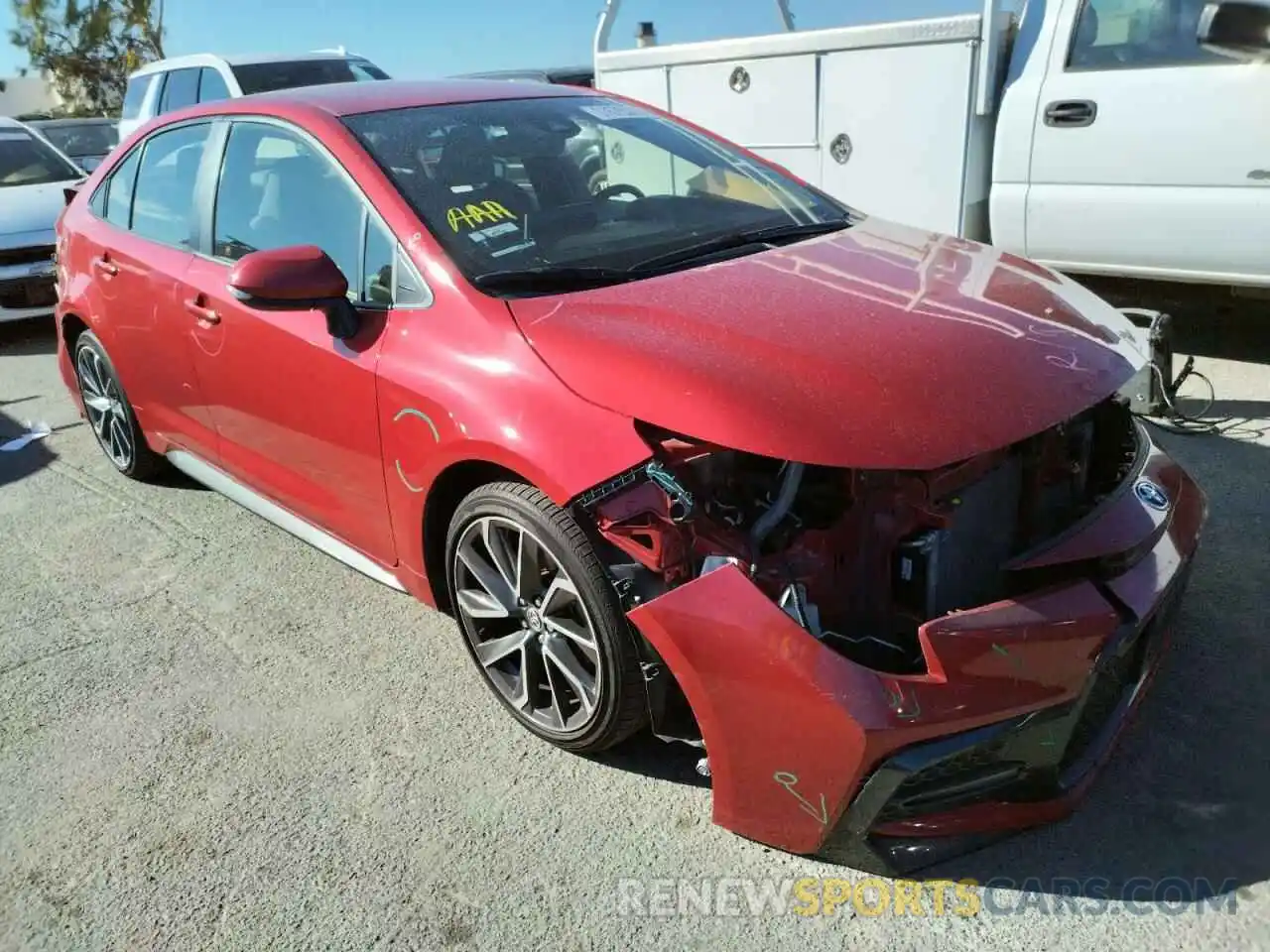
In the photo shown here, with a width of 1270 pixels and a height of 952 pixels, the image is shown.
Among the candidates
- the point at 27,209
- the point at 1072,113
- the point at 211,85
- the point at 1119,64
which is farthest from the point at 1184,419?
the point at 211,85

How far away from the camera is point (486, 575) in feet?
8.77

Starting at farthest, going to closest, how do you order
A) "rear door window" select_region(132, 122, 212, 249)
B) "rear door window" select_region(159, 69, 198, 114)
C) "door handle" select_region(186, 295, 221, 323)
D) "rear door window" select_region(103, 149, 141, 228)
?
"rear door window" select_region(159, 69, 198, 114) < "rear door window" select_region(103, 149, 141, 228) < "rear door window" select_region(132, 122, 212, 249) < "door handle" select_region(186, 295, 221, 323)

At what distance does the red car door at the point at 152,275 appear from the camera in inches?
146

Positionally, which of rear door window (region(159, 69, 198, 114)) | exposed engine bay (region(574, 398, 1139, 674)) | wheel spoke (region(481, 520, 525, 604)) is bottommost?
wheel spoke (region(481, 520, 525, 604))

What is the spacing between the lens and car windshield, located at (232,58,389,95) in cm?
905

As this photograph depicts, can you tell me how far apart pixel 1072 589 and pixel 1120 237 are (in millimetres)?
3314

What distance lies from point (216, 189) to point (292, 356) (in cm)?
89

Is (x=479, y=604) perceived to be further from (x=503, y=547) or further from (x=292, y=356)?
(x=292, y=356)

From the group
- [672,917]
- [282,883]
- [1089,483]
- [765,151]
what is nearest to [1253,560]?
[1089,483]

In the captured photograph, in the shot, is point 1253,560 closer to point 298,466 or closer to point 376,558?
point 376,558

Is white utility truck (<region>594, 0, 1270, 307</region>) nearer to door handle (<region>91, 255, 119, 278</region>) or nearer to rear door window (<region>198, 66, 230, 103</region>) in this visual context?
door handle (<region>91, 255, 119, 278</region>)

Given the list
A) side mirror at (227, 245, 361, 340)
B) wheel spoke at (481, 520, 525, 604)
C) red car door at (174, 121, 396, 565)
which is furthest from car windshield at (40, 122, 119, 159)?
wheel spoke at (481, 520, 525, 604)

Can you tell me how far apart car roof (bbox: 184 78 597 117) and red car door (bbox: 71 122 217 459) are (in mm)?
353

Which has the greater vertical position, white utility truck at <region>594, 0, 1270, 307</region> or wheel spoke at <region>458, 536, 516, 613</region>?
white utility truck at <region>594, 0, 1270, 307</region>
